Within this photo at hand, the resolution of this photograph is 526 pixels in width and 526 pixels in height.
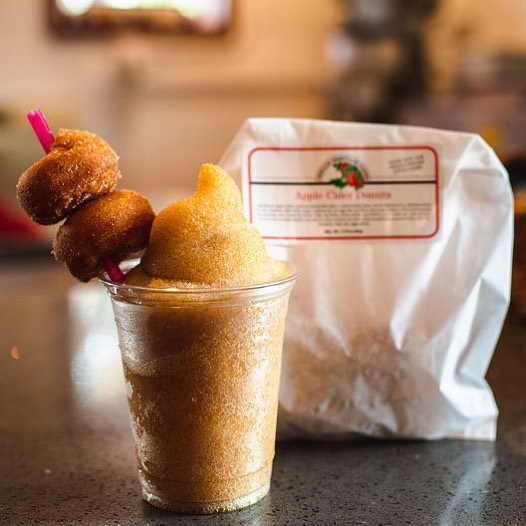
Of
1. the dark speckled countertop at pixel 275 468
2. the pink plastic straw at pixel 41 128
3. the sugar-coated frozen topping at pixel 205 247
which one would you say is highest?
the pink plastic straw at pixel 41 128

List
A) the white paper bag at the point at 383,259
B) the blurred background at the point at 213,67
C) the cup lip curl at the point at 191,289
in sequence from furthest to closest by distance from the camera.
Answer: the blurred background at the point at 213,67 < the white paper bag at the point at 383,259 < the cup lip curl at the point at 191,289

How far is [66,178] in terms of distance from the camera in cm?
64

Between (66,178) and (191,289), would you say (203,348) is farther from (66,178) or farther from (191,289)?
(66,178)

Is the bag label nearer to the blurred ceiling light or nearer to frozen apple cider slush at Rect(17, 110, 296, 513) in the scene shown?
frozen apple cider slush at Rect(17, 110, 296, 513)

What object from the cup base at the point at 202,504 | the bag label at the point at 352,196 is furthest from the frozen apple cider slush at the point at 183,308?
the bag label at the point at 352,196

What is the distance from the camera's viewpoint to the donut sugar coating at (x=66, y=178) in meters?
0.64

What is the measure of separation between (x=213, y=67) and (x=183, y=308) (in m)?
3.82

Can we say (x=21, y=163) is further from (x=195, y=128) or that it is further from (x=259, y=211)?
(x=259, y=211)

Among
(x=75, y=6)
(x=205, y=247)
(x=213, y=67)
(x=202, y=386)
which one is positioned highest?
(x=75, y=6)

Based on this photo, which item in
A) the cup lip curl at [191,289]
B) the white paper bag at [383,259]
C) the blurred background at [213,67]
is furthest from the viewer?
the blurred background at [213,67]

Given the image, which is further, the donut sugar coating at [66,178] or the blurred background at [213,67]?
the blurred background at [213,67]

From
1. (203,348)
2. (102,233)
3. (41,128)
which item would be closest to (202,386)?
(203,348)

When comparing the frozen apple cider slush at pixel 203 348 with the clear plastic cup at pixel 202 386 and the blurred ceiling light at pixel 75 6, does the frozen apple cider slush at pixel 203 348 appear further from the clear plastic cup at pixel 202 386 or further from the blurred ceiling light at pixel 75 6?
the blurred ceiling light at pixel 75 6

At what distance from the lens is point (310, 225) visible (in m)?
0.82
